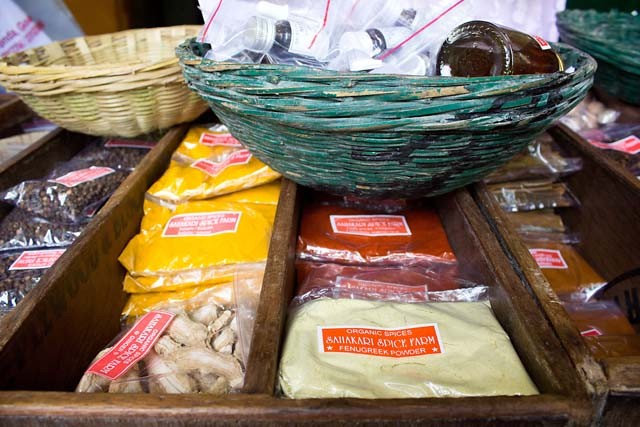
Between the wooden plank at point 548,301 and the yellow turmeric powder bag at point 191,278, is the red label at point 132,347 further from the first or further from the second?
the wooden plank at point 548,301

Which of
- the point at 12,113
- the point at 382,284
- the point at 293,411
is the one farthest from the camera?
the point at 12,113

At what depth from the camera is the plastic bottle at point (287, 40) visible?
0.75m

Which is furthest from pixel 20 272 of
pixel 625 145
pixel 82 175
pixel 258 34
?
pixel 625 145

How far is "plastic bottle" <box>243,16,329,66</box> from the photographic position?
0.75 metres

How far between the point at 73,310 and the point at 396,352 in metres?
0.51

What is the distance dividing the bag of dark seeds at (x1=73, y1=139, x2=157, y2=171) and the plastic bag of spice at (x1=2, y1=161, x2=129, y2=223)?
10cm

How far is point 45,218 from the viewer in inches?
40.0

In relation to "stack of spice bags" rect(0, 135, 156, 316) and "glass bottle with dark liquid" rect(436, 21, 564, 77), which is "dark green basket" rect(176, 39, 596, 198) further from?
"stack of spice bags" rect(0, 135, 156, 316)

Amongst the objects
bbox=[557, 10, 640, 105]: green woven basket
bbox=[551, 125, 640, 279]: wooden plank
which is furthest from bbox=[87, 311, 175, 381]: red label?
bbox=[557, 10, 640, 105]: green woven basket

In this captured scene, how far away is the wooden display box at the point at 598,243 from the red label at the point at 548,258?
9 centimetres

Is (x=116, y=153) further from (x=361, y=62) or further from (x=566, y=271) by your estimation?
(x=566, y=271)

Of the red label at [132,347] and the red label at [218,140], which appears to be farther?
the red label at [218,140]

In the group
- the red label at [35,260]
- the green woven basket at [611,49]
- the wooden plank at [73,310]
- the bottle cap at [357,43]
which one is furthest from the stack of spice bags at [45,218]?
the green woven basket at [611,49]

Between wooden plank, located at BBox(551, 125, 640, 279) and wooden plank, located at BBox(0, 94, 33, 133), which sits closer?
wooden plank, located at BBox(551, 125, 640, 279)
